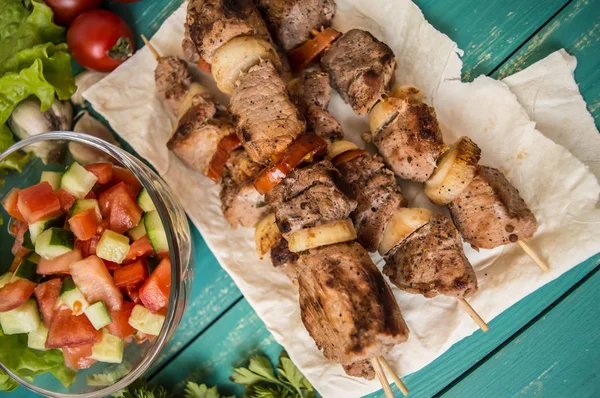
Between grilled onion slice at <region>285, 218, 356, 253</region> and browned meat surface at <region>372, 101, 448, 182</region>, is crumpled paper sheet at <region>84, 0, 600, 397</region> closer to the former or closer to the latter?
browned meat surface at <region>372, 101, 448, 182</region>

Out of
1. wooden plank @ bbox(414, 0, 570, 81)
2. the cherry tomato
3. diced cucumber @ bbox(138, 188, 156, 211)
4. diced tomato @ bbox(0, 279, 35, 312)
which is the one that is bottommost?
diced tomato @ bbox(0, 279, 35, 312)

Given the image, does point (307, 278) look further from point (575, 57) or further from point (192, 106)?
point (575, 57)

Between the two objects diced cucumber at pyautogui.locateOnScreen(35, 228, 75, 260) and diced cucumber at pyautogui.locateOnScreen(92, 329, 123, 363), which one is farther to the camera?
diced cucumber at pyautogui.locateOnScreen(92, 329, 123, 363)

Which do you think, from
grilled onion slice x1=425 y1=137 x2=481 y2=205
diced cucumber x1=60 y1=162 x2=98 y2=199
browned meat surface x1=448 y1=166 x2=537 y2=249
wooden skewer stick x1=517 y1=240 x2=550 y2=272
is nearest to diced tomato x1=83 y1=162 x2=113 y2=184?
diced cucumber x1=60 y1=162 x2=98 y2=199

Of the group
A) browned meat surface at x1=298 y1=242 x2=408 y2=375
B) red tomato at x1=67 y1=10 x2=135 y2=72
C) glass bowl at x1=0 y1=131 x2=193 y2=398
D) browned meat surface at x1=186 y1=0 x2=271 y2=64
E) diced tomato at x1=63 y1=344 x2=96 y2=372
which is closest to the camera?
browned meat surface at x1=298 y1=242 x2=408 y2=375

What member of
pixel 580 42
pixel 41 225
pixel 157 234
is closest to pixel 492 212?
pixel 580 42

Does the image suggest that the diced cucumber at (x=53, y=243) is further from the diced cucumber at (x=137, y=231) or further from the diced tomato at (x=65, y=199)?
the diced cucumber at (x=137, y=231)
